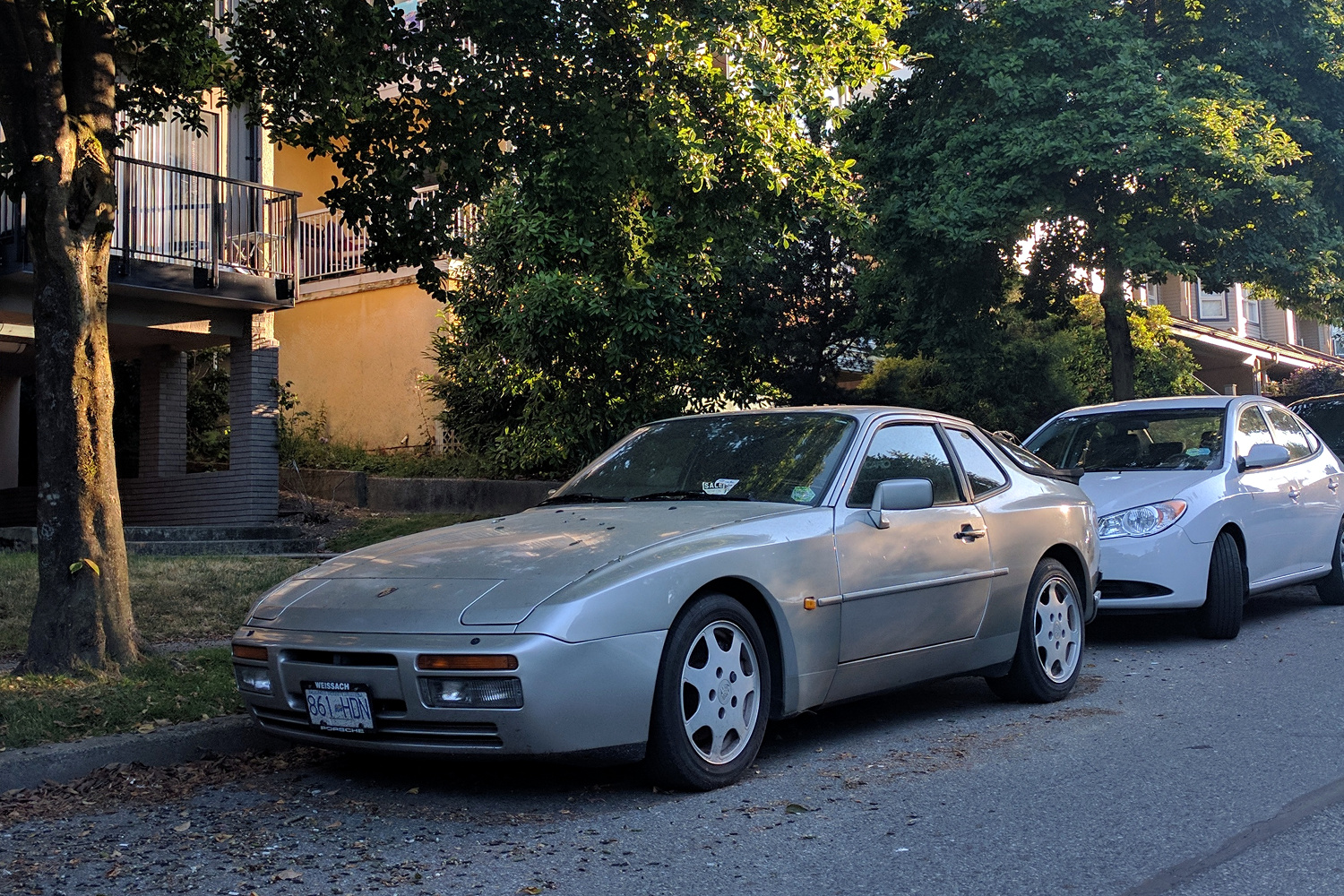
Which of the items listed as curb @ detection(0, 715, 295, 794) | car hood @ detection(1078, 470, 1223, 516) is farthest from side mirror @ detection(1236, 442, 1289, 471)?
curb @ detection(0, 715, 295, 794)

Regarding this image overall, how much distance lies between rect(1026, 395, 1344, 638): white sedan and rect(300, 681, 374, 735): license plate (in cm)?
533

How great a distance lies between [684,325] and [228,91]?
17.5 ft

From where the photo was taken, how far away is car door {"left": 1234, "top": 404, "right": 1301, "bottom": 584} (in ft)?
29.0

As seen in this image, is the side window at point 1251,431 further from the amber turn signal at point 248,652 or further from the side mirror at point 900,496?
the amber turn signal at point 248,652

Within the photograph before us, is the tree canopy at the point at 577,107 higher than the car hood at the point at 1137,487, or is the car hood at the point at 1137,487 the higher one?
the tree canopy at the point at 577,107

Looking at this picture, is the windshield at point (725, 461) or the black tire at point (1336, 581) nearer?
the windshield at point (725, 461)

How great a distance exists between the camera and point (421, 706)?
4461mm

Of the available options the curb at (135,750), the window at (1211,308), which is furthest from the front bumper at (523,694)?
the window at (1211,308)

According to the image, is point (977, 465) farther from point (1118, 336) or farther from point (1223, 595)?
point (1118, 336)

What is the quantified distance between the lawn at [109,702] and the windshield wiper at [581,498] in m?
1.68

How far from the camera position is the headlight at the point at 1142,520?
8312mm

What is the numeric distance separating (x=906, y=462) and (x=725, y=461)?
883 millimetres

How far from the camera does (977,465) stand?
21.7ft

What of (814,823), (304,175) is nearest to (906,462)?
(814,823)
